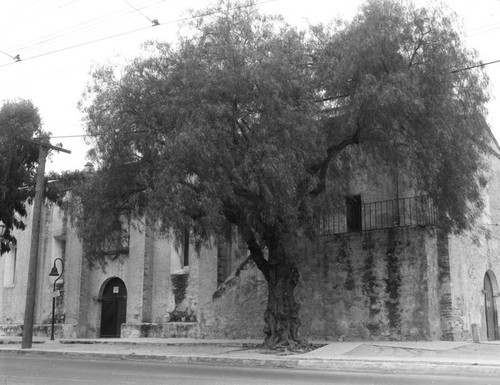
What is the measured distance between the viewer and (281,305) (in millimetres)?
17500

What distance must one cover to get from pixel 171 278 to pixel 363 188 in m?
9.60

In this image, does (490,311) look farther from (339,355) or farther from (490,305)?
(339,355)

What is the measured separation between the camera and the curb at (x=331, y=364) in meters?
12.3

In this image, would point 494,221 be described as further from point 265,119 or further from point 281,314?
point 265,119

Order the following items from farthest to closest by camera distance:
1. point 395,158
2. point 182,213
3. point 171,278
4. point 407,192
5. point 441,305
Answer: point 171,278 < point 407,192 < point 441,305 < point 395,158 < point 182,213

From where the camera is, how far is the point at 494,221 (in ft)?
75.6

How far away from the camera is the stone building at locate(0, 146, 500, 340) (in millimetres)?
18672

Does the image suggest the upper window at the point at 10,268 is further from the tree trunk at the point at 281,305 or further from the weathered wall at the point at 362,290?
the tree trunk at the point at 281,305

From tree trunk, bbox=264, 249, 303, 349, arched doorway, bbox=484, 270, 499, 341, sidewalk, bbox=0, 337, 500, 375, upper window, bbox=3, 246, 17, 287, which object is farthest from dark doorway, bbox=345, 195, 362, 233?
upper window, bbox=3, 246, 17, 287

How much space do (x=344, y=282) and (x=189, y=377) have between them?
9535 millimetres

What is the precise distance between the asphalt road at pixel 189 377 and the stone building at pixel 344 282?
18.6 ft

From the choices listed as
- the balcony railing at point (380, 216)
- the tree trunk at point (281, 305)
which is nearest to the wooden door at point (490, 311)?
the balcony railing at point (380, 216)

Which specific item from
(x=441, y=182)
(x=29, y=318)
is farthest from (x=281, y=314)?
(x=29, y=318)

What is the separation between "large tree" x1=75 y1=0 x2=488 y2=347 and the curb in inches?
91.4
